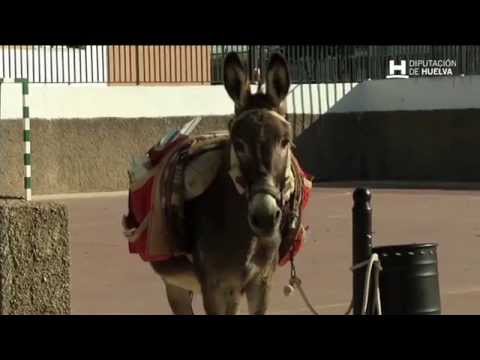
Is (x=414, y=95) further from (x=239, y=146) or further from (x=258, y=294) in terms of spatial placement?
(x=239, y=146)

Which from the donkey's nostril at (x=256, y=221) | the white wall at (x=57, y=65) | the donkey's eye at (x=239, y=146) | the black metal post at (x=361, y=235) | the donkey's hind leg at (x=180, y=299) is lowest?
the donkey's hind leg at (x=180, y=299)

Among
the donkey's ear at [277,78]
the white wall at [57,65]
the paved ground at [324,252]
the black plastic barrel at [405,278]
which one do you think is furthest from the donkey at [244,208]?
the white wall at [57,65]

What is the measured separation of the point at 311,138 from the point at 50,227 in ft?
66.5

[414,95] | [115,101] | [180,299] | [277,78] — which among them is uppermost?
[414,95]

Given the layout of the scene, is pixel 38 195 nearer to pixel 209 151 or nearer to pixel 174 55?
pixel 174 55

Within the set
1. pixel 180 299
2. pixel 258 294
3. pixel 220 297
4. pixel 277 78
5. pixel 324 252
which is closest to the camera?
pixel 277 78

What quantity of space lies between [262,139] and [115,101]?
679 inches

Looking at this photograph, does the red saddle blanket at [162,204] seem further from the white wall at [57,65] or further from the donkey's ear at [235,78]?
the white wall at [57,65]

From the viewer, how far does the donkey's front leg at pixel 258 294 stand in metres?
6.39

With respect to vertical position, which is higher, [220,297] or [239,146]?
[239,146]

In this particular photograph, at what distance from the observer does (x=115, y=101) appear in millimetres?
22750

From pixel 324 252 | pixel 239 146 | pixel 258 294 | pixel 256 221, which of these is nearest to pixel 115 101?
pixel 324 252

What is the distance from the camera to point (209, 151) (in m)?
6.65

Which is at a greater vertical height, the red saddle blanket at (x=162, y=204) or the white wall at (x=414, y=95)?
A: the white wall at (x=414, y=95)
